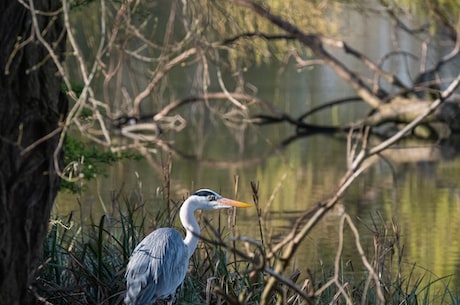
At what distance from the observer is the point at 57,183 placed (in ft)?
13.6

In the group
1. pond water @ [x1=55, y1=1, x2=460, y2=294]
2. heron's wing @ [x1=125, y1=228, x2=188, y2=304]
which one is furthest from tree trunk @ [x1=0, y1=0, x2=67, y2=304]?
pond water @ [x1=55, y1=1, x2=460, y2=294]

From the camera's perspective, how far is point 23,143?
3.94 metres

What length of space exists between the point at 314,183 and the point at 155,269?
26.8ft

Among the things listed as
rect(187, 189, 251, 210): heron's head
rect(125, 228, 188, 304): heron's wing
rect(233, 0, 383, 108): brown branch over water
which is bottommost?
rect(125, 228, 188, 304): heron's wing

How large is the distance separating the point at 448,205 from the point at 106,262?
656 centimetres

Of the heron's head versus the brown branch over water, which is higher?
the brown branch over water

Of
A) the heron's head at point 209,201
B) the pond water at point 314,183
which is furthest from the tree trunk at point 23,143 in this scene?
the pond water at point 314,183

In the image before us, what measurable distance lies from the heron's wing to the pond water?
1166 mm

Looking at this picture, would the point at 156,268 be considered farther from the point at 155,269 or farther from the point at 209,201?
the point at 209,201

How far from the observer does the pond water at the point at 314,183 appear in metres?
8.83

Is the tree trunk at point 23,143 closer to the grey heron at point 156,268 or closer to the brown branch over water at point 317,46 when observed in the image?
the grey heron at point 156,268

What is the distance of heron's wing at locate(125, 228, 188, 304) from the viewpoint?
183 inches

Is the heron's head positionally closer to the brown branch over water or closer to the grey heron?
the grey heron

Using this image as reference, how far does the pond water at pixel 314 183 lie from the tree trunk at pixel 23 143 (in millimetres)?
2021
